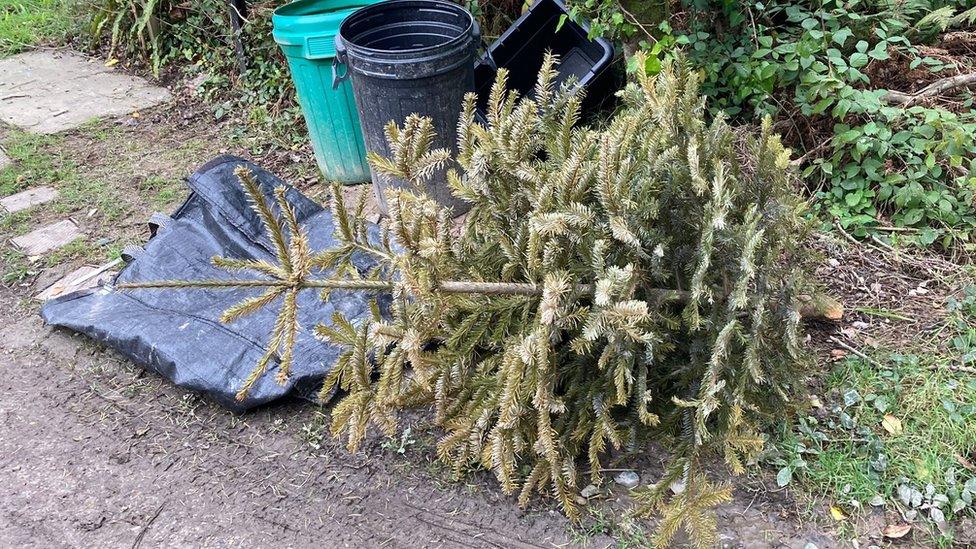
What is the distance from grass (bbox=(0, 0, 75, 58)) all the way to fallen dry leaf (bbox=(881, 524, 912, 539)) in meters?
7.37

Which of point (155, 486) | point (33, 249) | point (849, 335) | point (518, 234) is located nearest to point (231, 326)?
point (155, 486)

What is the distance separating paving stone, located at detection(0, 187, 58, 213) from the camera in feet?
12.8

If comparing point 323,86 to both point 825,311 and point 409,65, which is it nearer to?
point 409,65

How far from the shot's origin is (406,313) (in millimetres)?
1942

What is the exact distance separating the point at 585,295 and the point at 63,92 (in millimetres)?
5306

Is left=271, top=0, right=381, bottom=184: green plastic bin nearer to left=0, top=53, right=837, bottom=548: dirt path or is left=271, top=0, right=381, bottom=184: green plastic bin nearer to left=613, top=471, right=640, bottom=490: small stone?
left=0, top=53, right=837, bottom=548: dirt path

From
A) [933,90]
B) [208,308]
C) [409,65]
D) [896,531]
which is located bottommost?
[896,531]

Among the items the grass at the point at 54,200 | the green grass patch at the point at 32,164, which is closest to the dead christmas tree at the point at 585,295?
the grass at the point at 54,200

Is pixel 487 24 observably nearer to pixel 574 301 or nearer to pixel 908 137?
pixel 908 137

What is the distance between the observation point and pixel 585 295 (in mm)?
1897

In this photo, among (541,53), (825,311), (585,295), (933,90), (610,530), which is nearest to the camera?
(585,295)

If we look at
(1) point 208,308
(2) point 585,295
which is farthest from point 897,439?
(1) point 208,308

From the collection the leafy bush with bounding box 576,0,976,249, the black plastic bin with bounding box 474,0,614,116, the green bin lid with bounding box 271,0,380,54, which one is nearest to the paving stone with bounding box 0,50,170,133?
the green bin lid with bounding box 271,0,380,54

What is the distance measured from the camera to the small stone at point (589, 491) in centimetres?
213
